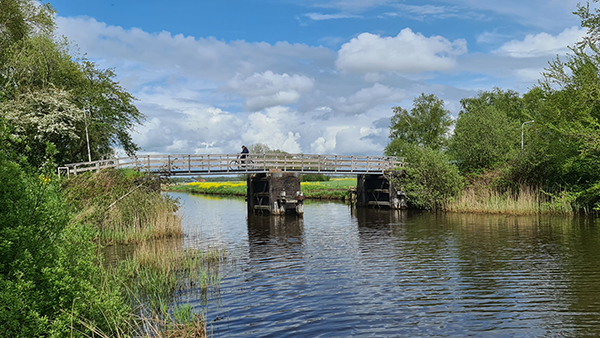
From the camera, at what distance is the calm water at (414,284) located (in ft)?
27.0

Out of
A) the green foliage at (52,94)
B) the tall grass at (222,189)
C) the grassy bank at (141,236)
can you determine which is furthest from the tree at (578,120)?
the tall grass at (222,189)

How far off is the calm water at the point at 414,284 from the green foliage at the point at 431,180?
1058cm

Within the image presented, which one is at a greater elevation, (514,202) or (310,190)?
(310,190)

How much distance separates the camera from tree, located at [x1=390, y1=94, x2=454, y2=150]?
201 feet

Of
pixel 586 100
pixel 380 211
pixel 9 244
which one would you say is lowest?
pixel 380 211

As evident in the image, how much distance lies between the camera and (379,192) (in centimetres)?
3809

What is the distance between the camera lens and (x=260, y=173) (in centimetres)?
3412

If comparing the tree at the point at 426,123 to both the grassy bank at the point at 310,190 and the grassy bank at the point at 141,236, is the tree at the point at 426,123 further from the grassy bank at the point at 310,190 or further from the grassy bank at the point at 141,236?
the grassy bank at the point at 141,236

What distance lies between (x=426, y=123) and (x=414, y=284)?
174 ft

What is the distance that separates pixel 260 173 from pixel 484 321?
1050 inches

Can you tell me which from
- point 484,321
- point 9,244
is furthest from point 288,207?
point 9,244

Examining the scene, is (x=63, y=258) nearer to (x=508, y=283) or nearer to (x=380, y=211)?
(x=508, y=283)

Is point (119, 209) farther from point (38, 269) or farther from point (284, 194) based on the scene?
point (284, 194)

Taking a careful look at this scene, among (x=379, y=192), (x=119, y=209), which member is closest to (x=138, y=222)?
(x=119, y=209)
